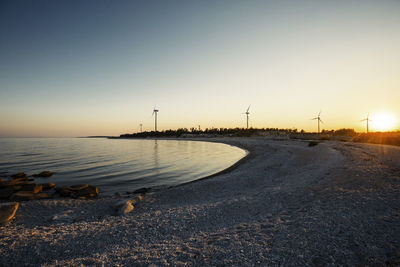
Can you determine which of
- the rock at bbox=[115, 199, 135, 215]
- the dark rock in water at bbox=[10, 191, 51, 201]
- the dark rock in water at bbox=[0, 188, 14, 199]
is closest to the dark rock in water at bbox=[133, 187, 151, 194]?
the rock at bbox=[115, 199, 135, 215]

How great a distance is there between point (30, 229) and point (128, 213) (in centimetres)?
362

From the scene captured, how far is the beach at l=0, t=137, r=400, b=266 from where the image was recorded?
435 centimetres

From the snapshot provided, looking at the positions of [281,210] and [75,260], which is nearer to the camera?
[75,260]

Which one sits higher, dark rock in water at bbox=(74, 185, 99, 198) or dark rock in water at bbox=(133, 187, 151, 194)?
dark rock in water at bbox=(74, 185, 99, 198)

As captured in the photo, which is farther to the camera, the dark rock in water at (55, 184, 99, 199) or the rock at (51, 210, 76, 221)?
the dark rock in water at (55, 184, 99, 199)

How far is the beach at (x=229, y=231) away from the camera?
435 centimetres

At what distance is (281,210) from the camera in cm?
701

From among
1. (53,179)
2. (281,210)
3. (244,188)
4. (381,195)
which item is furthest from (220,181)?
(53,179)

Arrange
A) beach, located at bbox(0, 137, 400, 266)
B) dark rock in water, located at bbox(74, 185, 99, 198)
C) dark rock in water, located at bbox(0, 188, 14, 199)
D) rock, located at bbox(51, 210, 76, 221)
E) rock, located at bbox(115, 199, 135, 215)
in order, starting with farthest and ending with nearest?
dark rock in water, located at bbox(74, 185, 99, 198), dark rock in water, located at bbox(0, 188, 14, 199), rock, located at bbox(115, 199, 135, 215), rock, located at bbox(51, 210, 76, 221), beach, located at bbox(0, 137, 400, 266)

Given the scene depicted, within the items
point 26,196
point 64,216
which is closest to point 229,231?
point 64,216

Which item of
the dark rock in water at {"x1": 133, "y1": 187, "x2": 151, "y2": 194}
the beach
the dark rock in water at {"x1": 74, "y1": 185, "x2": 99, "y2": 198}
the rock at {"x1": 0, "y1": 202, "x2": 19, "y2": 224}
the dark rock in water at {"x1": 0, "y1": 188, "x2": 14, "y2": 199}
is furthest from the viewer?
→ the dark rock in water at {"x1": 133, "y1": 187, "x2": 151, "y2": 194}

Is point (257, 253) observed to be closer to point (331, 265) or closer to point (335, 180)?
point (331, 265)

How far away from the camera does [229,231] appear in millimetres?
5750

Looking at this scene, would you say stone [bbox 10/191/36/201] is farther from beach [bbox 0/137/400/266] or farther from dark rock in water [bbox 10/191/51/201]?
beach [bbox 0/137/400/266]
